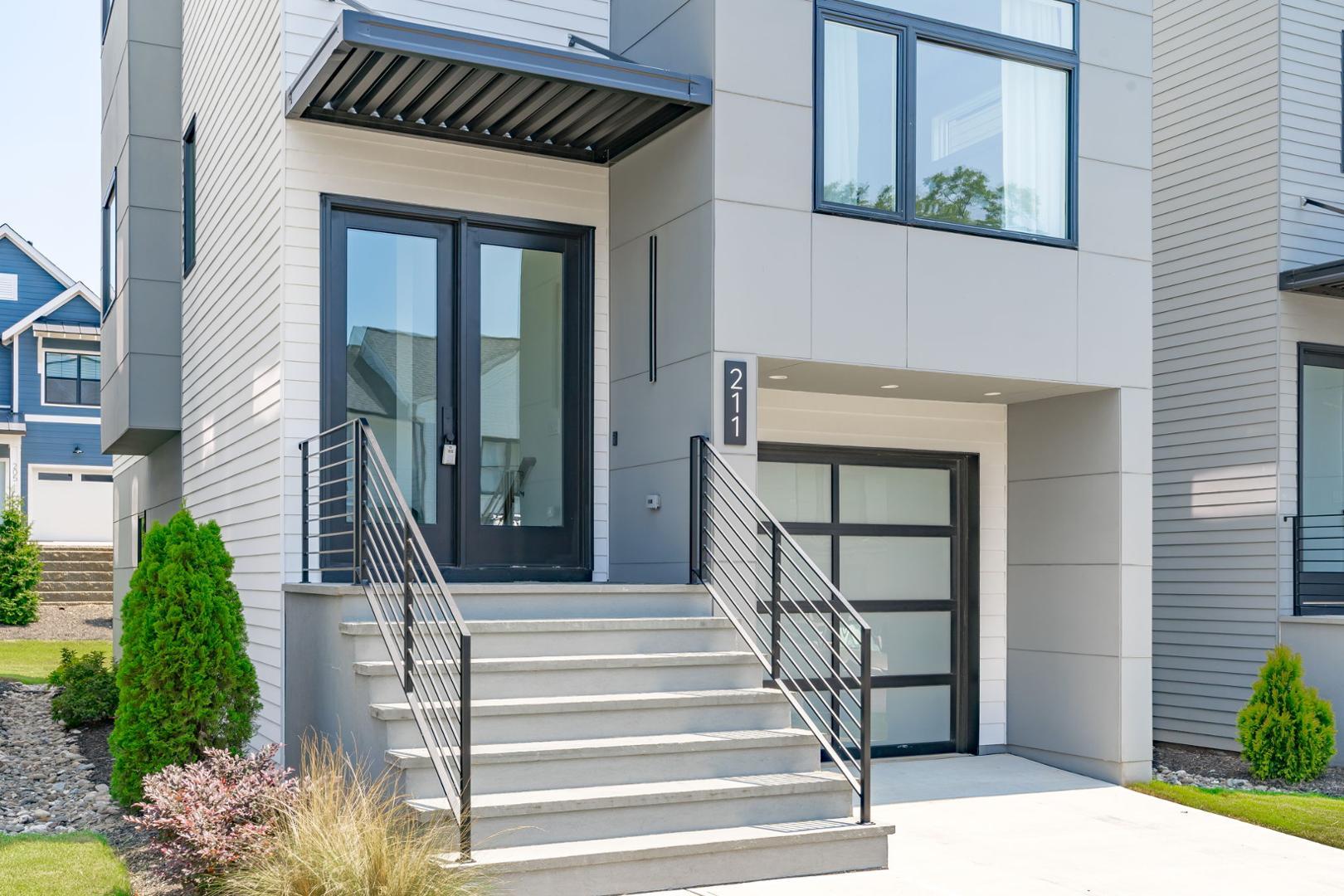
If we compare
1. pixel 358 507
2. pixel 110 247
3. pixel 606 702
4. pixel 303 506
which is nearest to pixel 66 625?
pixel 110 247

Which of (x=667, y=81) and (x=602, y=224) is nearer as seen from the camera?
(x=667, y=81)

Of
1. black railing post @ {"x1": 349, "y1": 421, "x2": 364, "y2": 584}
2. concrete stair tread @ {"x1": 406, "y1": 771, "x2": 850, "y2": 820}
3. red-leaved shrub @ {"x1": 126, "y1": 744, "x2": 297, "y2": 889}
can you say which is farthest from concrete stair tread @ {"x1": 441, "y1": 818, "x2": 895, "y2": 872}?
black railing post @ {"x1": 349, "y1": 421, "x2": 364, "y2": 584}

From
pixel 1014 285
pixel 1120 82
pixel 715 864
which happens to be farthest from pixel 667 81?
pixel 715 864

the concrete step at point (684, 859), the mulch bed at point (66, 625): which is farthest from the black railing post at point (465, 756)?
the mulch bed at point (66, 625)

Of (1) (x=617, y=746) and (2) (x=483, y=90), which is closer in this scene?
(1) (x=617, y=746)

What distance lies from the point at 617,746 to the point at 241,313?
4.56 meters

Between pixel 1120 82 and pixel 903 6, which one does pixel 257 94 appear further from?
pixel 1120 82

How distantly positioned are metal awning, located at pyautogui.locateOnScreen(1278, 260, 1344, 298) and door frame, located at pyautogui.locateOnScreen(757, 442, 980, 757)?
10.9ft

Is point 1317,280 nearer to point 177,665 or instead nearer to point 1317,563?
point 1317,563

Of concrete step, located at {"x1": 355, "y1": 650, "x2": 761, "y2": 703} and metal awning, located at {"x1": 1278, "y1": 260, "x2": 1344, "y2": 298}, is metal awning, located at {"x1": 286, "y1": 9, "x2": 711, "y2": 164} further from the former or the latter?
metal awning, located at {"x1": 1278, "y1": 260, "x2": 1344, "y2": 298}

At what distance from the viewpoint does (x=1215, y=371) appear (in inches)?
437

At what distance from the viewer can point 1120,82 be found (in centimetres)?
874

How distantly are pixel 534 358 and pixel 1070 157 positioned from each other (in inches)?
152

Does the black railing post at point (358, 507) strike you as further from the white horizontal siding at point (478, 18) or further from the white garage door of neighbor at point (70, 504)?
the white garage door of neighbor at point (70, 504)
